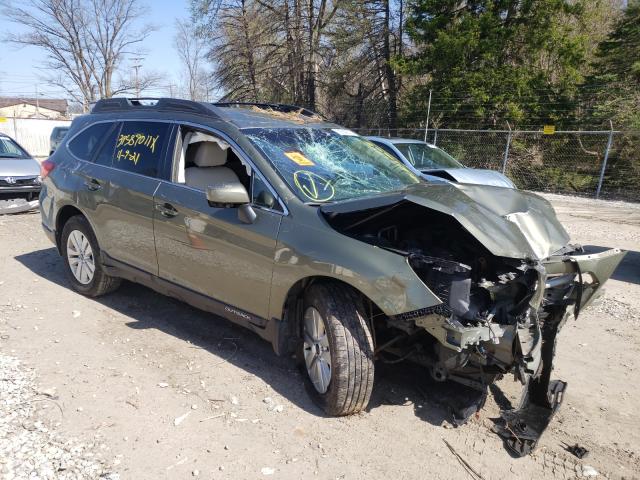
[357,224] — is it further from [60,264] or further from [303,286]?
[60,264]

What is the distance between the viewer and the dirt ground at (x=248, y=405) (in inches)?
111

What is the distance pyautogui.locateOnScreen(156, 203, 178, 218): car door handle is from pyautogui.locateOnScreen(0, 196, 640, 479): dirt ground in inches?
44.0

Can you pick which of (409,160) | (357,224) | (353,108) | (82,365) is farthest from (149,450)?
(353,108)

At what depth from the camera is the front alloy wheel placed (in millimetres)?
3197

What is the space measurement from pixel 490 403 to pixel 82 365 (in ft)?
9.97

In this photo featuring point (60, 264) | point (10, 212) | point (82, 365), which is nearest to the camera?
point (82, 365)

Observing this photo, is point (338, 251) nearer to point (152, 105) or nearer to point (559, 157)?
point (152, 105)

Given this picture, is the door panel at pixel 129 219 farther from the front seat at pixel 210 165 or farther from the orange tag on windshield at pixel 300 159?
the orange tag on windshield at pixel 300 159

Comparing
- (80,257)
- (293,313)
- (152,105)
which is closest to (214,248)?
(293,313)

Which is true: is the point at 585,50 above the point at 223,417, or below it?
above

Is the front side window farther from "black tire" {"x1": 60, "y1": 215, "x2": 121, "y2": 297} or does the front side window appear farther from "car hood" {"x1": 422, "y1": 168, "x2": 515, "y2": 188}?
"car hood" {"x1": 422, "y1": 168, "x2": 515, "y2": 188}

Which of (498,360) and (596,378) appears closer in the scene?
(498,360)

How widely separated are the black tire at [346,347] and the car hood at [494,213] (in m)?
0.54

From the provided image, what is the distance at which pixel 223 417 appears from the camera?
3.22 m
